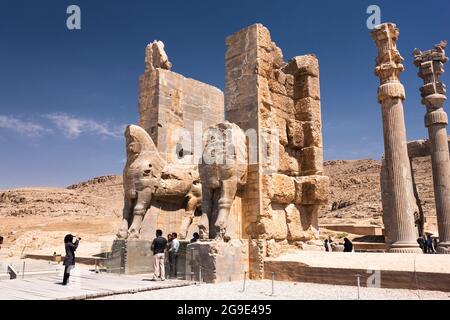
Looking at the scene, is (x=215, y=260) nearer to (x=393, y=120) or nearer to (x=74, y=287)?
(x=74, y=287)

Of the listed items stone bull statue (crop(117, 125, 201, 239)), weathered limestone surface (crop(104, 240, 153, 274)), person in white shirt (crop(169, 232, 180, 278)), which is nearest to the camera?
person in white shirt (crop(169, 232, 180, 278))

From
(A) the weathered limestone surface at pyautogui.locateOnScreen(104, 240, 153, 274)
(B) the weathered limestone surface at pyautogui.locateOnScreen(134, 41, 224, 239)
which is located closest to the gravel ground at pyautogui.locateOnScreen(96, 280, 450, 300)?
(A) the weathered limestone surface at pyautogui.locateOnScreen(104, 240, 153, 274)

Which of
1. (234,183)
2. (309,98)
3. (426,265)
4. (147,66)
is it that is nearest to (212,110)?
(147,66)

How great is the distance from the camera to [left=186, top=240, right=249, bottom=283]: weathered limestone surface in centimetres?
642

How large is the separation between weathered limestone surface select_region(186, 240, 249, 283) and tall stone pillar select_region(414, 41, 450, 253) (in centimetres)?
951

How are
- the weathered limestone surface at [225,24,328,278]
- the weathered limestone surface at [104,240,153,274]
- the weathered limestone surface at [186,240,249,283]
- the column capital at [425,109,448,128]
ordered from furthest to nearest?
the column capital at [425,109,448,128]
the weathered limestone surface at [104,240,153,274]
the weathered limestone surface at [225,24,328,278]
the weathered limestone surface at [186,240,249,283]

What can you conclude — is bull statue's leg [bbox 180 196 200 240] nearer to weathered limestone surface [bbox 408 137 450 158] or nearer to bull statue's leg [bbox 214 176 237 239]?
bull statue's leg [bbox 214 176 237 239]

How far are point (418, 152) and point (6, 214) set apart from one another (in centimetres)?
2996

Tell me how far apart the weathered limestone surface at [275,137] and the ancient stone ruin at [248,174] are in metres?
0.02

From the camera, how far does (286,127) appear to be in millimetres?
8391

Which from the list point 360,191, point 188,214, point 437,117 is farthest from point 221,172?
point 360,191

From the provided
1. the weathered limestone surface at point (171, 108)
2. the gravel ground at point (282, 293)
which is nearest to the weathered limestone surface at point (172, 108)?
the weathered limestone surface at point (171, 108)

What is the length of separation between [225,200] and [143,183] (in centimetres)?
275
